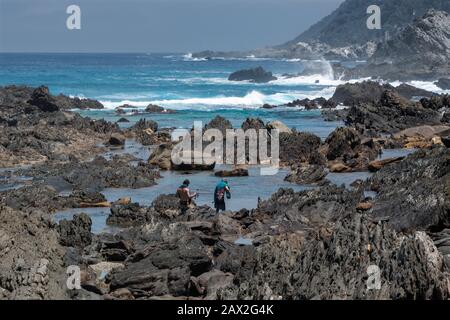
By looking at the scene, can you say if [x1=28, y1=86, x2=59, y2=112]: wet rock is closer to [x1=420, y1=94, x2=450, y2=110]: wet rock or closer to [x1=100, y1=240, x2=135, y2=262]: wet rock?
[x1=420, y1=94, x2=450, y2=110]: wet rock

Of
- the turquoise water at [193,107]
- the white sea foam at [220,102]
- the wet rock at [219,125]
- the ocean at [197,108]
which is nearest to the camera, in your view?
the turquoise water at [193,107]

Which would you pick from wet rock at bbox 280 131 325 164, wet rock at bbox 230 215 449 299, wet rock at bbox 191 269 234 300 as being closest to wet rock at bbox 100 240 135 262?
wet rock at bbox 191 269 234 300

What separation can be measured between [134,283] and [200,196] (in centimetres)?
1082

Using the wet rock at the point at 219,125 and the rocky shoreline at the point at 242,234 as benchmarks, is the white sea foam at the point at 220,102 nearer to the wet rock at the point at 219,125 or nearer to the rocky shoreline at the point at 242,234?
the wet rock at the point at 219,125

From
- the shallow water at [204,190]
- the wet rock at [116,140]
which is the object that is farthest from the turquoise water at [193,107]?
the wet rock at [116,140]

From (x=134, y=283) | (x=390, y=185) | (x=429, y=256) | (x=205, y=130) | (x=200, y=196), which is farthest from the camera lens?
(x=205, y=130)

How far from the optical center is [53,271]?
39.0 ft

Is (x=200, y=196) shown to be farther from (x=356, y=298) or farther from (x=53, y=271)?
(x=356, y=298)

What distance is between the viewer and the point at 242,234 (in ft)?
57.2

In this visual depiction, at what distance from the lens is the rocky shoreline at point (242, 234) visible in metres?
11.2

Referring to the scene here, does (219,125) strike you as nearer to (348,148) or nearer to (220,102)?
(348,148)

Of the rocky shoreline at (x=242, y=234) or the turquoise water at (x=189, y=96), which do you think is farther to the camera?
the turquoise water at (x=189, y=96)
